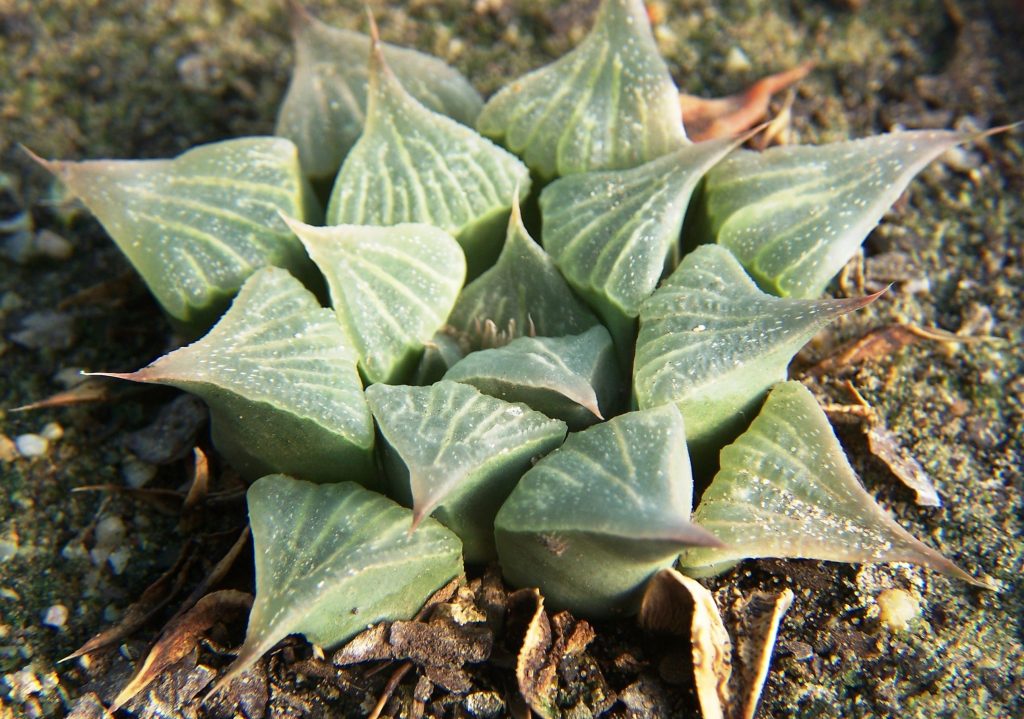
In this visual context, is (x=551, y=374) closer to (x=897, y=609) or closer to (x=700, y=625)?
(x=700, y=625)

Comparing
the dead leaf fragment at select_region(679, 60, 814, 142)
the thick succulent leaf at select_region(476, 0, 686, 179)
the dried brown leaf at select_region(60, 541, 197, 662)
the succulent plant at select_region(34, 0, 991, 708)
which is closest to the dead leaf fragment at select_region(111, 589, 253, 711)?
the dried brown leaf at select_region(60, 541, 197, 662)

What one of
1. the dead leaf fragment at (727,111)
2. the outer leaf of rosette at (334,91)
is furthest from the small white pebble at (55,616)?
the dead leaf fragment at (727,111)

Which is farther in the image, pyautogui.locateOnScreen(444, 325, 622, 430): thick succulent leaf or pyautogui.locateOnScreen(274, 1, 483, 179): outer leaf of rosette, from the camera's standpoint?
pyautogui.locateOnScreen(274, 1, 483, 179): outer leaf of rosette

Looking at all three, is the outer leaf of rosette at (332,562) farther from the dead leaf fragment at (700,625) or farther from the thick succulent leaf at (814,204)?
the thick succulent leaf at (814,204)

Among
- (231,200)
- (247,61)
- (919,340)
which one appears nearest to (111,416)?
(231,200)

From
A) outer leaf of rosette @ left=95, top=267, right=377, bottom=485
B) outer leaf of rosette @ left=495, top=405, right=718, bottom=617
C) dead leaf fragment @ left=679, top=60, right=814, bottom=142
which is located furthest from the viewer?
dead leaf fragment @ left=679, top=60, right=814, bottom=142

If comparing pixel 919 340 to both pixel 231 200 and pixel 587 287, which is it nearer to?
pixel 587 287

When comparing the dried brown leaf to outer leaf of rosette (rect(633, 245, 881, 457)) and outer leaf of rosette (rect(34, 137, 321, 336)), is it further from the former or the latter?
outer leaf of rosette (rect(633, 245, 881, 457))

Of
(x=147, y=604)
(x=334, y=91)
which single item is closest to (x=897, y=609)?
(x=147, y=604)
